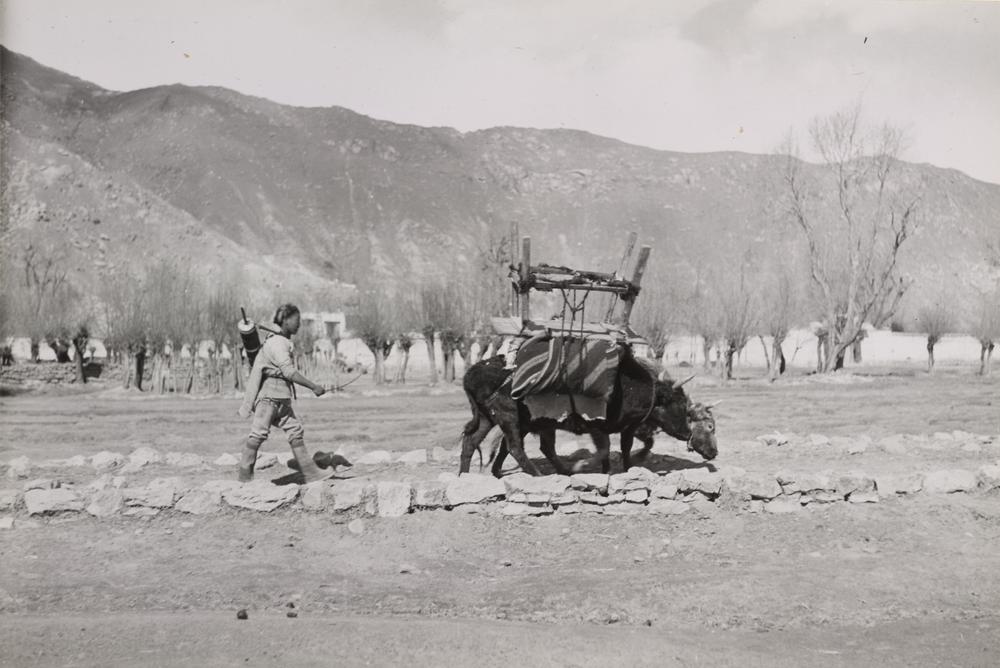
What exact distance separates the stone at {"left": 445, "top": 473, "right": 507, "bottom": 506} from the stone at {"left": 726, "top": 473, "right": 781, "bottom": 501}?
2531mm

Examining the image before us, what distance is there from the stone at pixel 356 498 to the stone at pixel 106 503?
6.93ft

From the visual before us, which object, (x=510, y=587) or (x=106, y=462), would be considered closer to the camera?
(x=510, y=587)

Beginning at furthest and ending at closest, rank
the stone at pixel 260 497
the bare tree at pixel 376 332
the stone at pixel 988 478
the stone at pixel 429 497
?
the bare tree at pixel 376 332, the stone at pixel 988 478, the stone at pixel 429 497, the stone at pixel 260 497

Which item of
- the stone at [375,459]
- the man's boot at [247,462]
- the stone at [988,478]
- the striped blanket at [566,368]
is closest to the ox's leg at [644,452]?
the striped blanket at [566,368]

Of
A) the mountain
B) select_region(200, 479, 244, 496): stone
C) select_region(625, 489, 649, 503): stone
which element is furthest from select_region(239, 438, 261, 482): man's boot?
the mountain

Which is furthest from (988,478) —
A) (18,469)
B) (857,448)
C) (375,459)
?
(18,469)

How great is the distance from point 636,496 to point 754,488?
132cm

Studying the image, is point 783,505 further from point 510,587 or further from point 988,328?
point 988,328

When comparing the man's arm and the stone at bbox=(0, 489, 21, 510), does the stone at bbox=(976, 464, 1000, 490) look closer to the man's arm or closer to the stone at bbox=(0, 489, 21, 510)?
the man's arm

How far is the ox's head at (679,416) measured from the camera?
10125 mm

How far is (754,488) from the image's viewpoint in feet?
27.6

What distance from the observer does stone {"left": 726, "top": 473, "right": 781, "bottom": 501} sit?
838cm

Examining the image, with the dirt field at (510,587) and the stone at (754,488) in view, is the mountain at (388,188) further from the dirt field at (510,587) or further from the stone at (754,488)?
the stone at (754,488)

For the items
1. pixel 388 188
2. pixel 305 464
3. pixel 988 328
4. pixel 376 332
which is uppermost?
pixel 388 188
